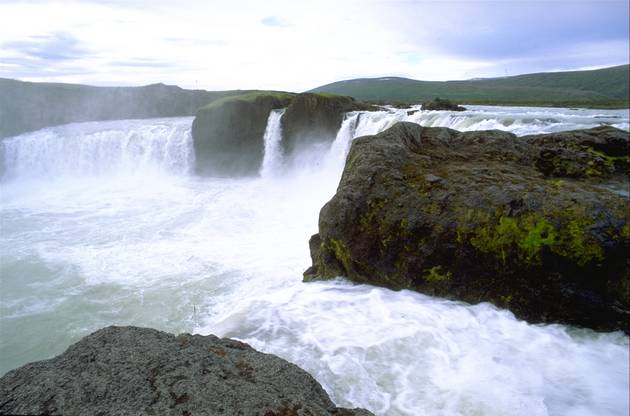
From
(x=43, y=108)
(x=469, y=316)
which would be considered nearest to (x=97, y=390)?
(x=469, y=316)

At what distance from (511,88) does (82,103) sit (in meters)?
103

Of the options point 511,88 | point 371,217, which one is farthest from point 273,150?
point 511,88

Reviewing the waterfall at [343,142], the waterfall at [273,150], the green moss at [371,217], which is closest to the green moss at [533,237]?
the green moss at [371,217]

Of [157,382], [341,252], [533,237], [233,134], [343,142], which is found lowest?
[341,252]

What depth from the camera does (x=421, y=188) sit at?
6758 millimetres

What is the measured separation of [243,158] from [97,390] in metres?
26.9

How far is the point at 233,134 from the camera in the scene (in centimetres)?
2883

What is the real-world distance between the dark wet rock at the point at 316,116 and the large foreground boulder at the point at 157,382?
Answer: 72.9 ft

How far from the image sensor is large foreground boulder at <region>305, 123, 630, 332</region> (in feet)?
17.7

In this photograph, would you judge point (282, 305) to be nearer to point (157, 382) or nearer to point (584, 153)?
point (157, 382)

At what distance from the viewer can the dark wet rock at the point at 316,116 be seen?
24594 mm

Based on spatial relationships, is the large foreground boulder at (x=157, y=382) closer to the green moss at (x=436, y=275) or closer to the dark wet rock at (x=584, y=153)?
the green moss at (x=436, y=275)

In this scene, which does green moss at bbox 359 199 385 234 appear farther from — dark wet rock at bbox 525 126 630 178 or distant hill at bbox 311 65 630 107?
distant hill at bbox 311 65 630 107

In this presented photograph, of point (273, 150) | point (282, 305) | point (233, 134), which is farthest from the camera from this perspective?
point (233, 134)
